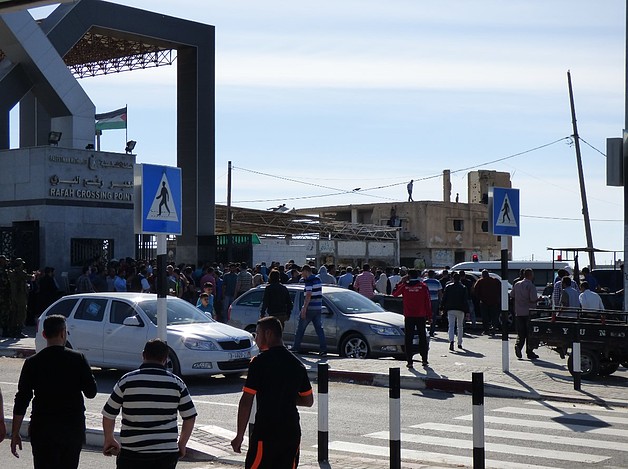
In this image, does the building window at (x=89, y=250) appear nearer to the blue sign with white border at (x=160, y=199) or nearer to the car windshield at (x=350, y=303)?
the car windshield at (x=350, y=303)

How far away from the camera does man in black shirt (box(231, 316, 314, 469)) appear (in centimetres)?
668

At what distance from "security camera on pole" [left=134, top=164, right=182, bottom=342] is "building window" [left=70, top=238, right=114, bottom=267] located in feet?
60.6

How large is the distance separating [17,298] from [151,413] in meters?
18.3

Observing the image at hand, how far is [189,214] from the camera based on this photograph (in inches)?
1590

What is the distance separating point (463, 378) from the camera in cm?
1645

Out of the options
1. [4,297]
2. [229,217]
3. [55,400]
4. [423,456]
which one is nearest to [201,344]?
[423,456]

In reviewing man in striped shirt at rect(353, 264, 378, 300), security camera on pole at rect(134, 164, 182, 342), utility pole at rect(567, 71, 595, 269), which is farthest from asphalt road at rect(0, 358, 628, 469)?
utility pole at rect(567, 71, 595, 269)

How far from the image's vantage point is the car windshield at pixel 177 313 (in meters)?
17.0

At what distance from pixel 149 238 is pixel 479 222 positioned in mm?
38870

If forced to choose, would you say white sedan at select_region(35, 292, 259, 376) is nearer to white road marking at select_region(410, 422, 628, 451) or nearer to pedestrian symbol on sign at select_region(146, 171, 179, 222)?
pedestrian symbol on sign at select_region(146, 171, 179, 222)

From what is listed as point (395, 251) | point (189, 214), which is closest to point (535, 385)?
point (189, 214)

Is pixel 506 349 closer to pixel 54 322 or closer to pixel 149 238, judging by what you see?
pixel 54 322

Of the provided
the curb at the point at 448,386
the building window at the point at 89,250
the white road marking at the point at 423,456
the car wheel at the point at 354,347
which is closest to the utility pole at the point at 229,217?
the building window at the point at 89,250

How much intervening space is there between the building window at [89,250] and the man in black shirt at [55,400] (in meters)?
23.1
